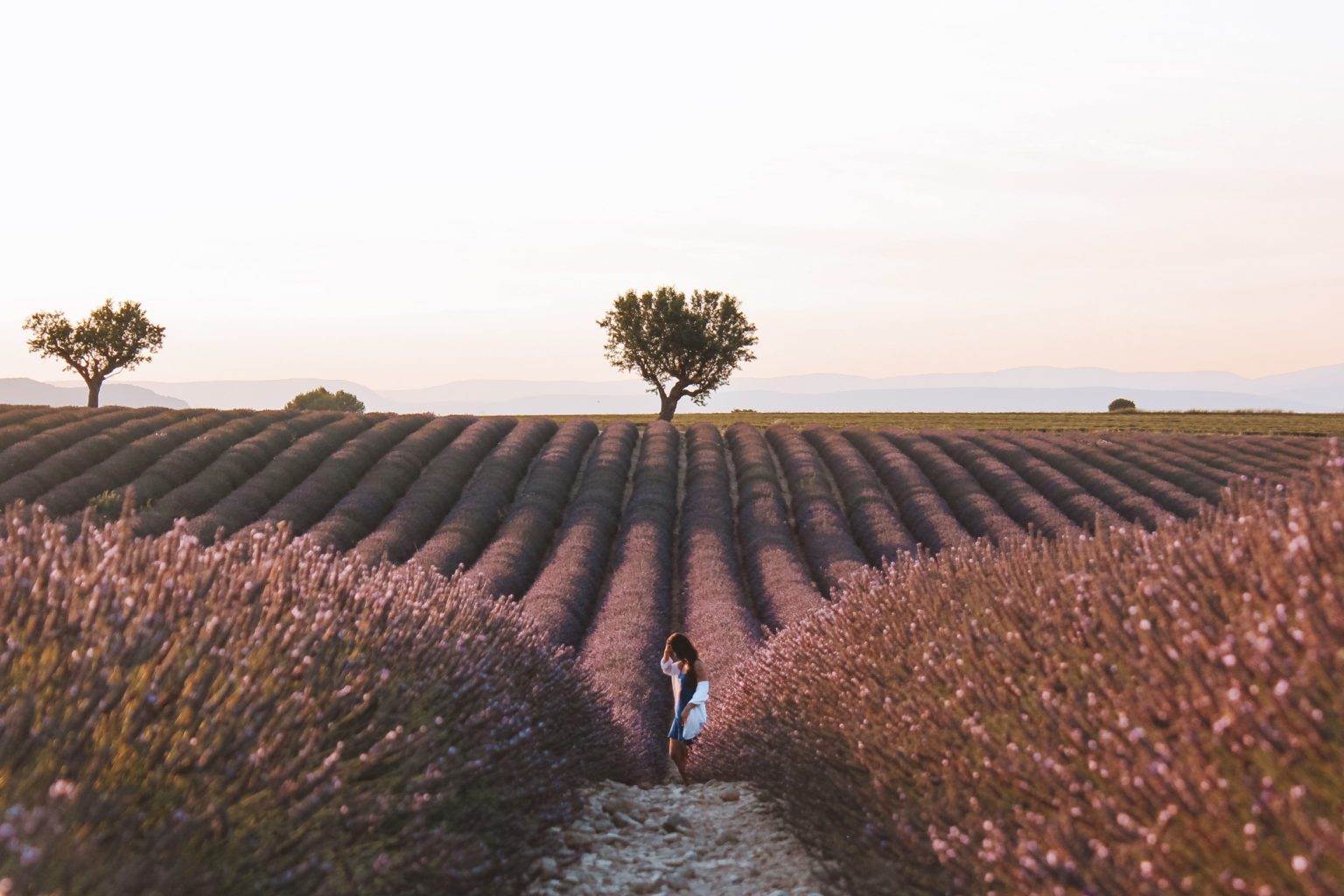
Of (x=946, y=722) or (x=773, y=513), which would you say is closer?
(x=946, y=722)

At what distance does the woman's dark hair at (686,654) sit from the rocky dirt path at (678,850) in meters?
1.53

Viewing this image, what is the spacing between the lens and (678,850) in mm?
7203

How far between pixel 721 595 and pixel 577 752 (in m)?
8.76

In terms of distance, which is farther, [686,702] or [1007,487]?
[1007,487]

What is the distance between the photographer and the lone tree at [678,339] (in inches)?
2026

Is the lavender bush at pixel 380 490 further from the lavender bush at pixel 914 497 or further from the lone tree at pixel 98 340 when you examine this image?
the lone tree at pixel 98 340

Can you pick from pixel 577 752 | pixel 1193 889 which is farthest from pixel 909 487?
pixel 1193 889

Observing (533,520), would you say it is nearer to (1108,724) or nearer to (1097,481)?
(1097,481)

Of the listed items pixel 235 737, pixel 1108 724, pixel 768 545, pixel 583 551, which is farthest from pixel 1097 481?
pixel 235 737

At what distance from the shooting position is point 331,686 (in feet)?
16.1

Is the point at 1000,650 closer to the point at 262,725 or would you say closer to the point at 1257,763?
the point at 1257,763

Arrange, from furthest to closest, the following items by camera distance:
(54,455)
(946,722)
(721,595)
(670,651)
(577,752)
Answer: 1. (54,455)
2. (721,595)
3. (670,651)
4. (577,752)
5. (946,722)

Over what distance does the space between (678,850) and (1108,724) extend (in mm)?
3794

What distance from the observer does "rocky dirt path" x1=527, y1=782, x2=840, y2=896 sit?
21.1 feet
